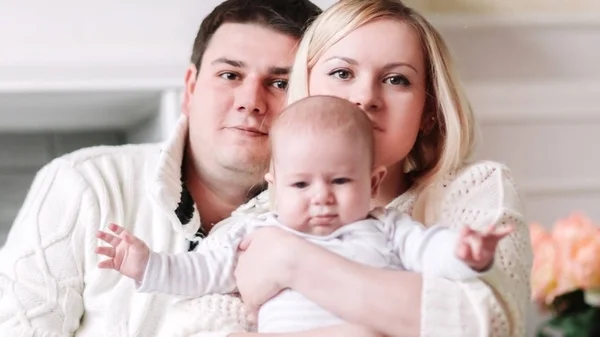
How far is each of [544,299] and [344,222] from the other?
0.30 m

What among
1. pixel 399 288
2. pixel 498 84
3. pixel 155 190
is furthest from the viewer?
pixel 498 84

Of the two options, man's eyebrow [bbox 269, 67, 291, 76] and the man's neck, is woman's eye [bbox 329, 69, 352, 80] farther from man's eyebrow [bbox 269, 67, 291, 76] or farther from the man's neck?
the man's neck

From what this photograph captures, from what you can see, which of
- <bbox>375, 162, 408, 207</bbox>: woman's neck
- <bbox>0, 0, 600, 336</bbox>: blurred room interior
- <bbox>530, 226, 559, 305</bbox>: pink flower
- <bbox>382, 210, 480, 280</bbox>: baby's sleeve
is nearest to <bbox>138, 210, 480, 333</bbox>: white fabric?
<bbox>382, 210, 480, 280</bbox>: baby's sleeve

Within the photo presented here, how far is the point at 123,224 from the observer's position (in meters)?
1.65

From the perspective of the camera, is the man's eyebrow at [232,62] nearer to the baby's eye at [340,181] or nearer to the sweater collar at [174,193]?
the sweater collar at [174,193]

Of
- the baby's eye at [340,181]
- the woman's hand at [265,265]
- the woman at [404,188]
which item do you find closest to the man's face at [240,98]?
the woman at [404,188]

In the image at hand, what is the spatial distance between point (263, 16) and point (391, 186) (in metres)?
0.51

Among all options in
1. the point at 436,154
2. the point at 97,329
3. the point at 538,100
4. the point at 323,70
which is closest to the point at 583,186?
the point at 538,100

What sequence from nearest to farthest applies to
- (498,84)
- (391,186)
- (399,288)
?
(399,288), (391,186), (498,84)

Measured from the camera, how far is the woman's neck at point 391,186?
1417mm

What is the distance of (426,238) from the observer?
1119 millimetres

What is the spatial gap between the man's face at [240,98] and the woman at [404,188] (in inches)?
5.0

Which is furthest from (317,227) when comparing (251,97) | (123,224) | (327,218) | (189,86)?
(189,86)

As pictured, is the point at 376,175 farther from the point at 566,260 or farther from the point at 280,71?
the point at 280,71
